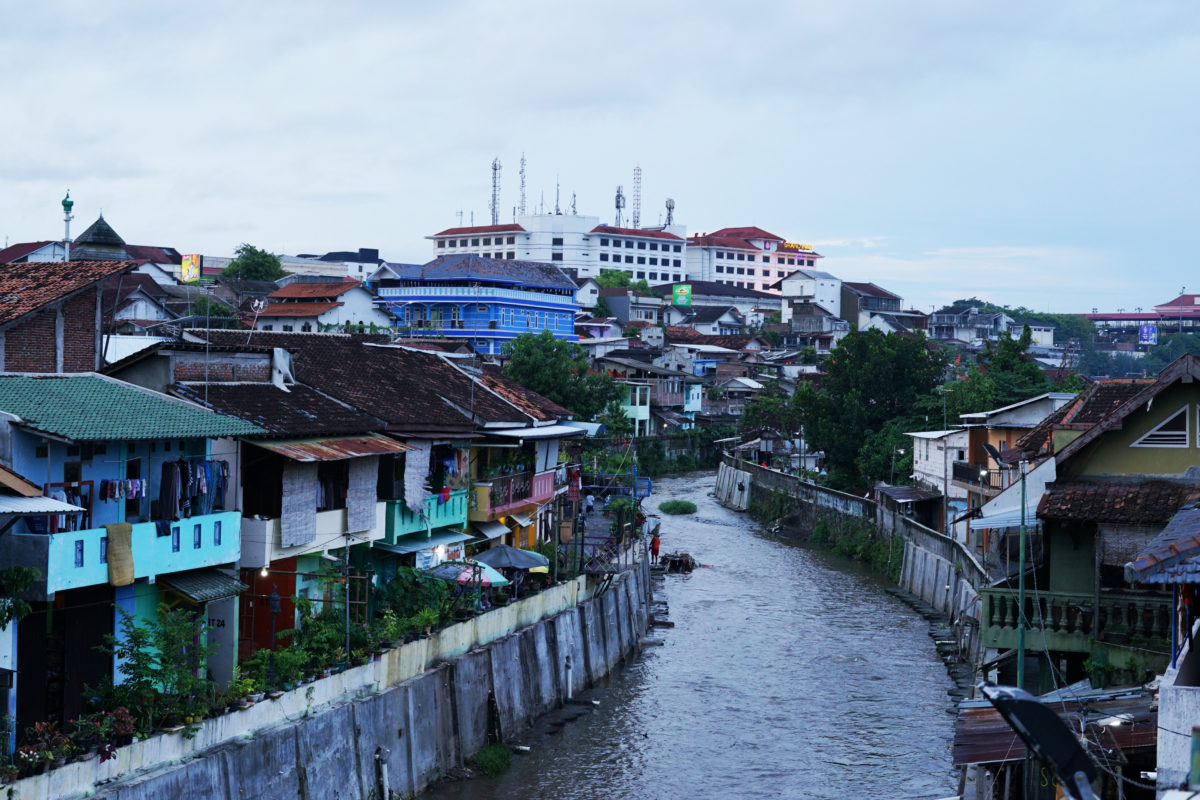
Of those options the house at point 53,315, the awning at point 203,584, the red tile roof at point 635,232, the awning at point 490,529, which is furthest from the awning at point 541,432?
the red tile roof at point 635,232

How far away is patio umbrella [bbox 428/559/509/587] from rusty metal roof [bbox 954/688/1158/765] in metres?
16.0

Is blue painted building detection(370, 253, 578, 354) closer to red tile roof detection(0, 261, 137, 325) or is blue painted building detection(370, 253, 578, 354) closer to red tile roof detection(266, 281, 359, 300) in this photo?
red tile roof detection(266, 281, 359, 300)

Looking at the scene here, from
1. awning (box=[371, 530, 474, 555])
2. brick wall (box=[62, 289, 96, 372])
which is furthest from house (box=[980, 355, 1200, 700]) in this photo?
brick wall (box=[62, 289, 96, 372])

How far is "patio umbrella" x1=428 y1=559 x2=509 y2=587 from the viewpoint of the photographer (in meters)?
33.0

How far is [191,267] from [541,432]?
81.0 meters

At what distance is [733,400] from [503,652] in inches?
3217

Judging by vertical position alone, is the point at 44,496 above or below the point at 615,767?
above

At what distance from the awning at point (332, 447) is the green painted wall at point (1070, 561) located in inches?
569

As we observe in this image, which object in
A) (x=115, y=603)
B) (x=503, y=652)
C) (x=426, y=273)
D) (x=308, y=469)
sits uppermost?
(x=426, y=273)

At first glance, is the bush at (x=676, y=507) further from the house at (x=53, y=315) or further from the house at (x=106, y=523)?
the house at (x=106, y=523)

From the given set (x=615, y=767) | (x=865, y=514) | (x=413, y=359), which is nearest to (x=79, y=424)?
(x=615, y=767)

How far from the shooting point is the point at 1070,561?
2322cm

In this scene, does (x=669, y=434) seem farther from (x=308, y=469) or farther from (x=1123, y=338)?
(x=1123, y=338)

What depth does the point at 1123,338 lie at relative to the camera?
165875 mm
